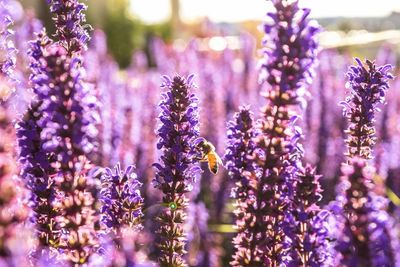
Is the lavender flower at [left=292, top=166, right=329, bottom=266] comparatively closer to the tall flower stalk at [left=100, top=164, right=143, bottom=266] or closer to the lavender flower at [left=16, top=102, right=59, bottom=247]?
the tall flower stalk at [left=100, top=164, right=143, bottom=266]

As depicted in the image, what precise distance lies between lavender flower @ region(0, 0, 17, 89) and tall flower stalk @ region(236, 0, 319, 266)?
1070 millimetres

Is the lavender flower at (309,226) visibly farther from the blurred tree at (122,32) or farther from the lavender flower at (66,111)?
the blurred tree at (122,32)

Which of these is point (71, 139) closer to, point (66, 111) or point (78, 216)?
point (66, 111)

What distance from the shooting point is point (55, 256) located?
2568mm

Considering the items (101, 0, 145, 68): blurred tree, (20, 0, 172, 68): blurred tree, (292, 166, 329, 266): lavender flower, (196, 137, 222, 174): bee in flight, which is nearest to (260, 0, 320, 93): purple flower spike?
(292, 166, 329, 266): lavender flower

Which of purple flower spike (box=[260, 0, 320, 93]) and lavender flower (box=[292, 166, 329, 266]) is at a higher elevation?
purple flower spike (box=[260, 0, 320, 93])

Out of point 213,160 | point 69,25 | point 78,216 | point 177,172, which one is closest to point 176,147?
point 177,172

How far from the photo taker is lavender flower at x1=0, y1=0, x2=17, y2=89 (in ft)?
10.1

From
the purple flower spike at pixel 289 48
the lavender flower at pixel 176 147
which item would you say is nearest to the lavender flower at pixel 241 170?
the lavender flower at pixel 176 147

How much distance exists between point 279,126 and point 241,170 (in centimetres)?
40

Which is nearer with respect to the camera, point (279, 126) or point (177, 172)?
point (279, 126)

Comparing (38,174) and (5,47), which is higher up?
(5,47)

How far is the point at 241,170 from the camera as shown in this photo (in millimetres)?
3041

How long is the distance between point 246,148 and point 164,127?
0.37m
